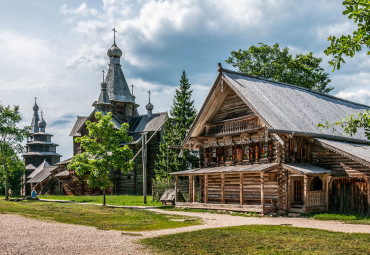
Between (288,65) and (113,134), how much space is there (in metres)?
26.4

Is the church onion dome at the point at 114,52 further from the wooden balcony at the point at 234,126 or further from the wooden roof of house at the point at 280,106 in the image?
the wooden balcony at the point at 234,126

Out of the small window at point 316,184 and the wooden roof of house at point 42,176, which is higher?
the small window at point 316,184

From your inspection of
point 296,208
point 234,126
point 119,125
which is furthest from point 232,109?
point 119,125

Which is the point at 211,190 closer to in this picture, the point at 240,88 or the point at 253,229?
the point at 240,88

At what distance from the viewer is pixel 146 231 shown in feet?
54.5

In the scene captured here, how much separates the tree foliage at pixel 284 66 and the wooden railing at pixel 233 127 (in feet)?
66.9

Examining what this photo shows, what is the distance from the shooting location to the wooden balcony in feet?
97.4

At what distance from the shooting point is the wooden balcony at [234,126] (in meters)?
29.7

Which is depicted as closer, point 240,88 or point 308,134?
point 308,134

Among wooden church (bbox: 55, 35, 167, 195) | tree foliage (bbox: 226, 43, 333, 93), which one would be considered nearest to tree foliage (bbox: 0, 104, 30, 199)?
wooden church (bbox: 55, 35, 167, 195)

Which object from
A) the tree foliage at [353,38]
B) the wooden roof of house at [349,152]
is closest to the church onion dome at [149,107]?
the wooden roof of house at [349,152]

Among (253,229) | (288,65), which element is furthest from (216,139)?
(288,65)

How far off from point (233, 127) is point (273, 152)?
4185 mm

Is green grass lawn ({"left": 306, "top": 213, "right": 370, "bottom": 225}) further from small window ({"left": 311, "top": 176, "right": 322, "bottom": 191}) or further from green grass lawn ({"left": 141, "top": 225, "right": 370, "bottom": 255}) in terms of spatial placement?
green grass lawn ({"left": 141, "top": 225, "right": 370, "bottom": 255})
